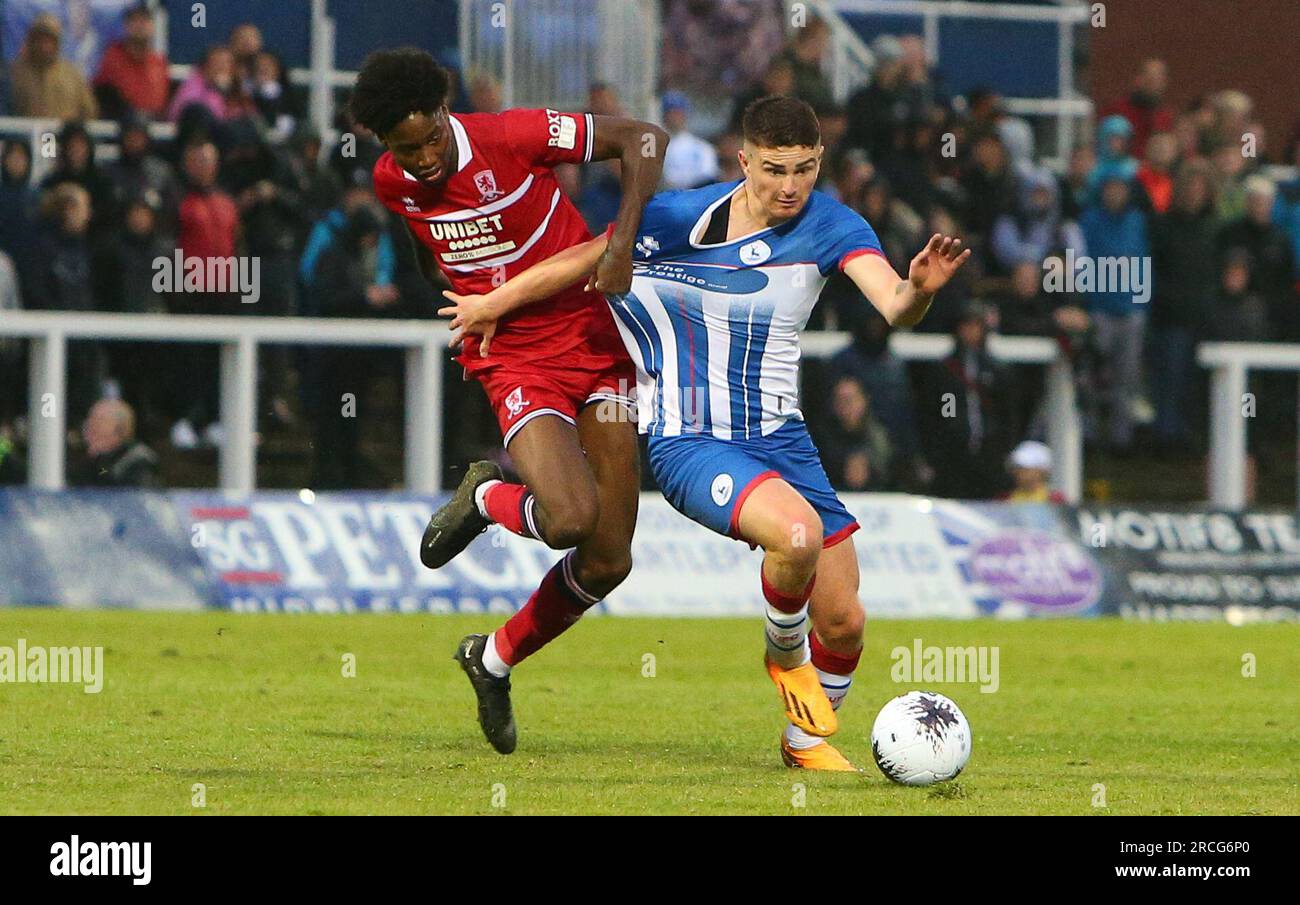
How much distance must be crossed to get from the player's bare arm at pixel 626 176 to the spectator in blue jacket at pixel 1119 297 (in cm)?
974

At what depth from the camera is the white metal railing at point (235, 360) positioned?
606 inches

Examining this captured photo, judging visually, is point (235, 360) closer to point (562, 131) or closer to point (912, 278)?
point (562, 131)

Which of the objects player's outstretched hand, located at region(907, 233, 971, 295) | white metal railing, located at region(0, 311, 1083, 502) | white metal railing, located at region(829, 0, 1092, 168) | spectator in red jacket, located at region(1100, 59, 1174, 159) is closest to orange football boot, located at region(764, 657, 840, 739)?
player's outstretched hand, located at region(907, 233, 971, 295)

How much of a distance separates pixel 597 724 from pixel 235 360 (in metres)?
7.17

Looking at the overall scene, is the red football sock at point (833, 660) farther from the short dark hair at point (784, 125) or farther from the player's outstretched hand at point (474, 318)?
the short dark hair at point (784, 125)

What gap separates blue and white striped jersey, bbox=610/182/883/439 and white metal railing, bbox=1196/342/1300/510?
34.0 feet

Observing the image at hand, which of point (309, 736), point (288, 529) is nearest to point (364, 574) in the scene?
point (288, 529)

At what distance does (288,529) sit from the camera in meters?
15.3

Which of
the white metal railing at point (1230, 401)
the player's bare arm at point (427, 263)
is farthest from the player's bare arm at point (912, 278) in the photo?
the white metal railing at point (1230, 401)

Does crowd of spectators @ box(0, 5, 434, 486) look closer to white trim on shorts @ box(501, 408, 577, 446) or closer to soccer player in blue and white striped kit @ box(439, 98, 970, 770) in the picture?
white trim on shorts @ box(501, 408, 577, 446)

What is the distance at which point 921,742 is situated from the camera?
7.68 metres

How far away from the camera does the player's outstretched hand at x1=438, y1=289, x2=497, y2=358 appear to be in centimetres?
855

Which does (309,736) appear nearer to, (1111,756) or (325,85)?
(1111,756)

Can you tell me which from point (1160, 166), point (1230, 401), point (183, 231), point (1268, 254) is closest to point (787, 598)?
point (183, 231)
